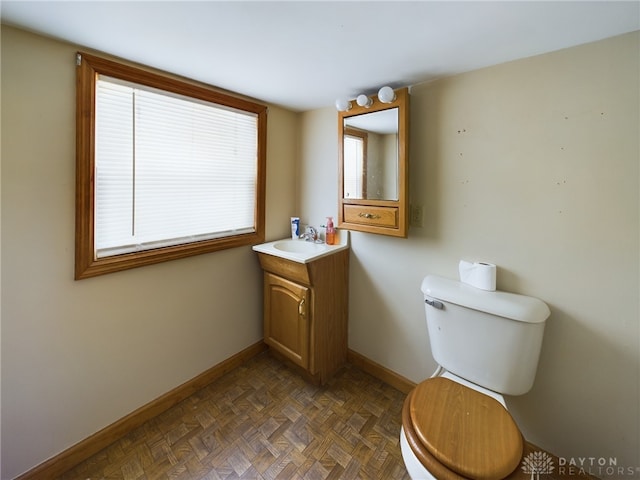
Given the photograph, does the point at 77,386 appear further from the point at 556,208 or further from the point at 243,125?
the point at 556,208

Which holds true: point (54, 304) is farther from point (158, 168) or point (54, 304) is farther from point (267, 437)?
point (267, 437)

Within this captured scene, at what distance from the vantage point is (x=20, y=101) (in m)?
1.13

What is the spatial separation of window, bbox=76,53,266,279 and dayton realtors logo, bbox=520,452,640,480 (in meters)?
2.01

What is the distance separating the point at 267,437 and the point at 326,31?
1.95 metres

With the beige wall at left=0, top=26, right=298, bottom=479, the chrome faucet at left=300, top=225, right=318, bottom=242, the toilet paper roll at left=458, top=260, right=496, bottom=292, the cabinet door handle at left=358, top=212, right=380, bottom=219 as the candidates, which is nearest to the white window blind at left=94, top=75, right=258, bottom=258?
the beige wall at left=0, top=26, right=298, bottom=479

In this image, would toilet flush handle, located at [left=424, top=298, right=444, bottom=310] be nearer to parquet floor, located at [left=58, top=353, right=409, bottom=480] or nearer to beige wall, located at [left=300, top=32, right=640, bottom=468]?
beige wall, located at [left=300, top=32, right=640, bottom=468]

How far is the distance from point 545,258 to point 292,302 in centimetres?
141

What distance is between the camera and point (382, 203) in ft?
5.51

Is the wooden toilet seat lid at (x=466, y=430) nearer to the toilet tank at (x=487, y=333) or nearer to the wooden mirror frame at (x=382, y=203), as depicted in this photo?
the toilet tank at (x=487, y=333)

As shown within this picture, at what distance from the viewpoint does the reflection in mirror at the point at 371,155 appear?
64.9 inches

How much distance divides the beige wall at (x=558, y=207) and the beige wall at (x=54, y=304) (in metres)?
1.63

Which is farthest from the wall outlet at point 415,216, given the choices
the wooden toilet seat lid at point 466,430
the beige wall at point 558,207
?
the wooden toilet seat lid at point 466,430

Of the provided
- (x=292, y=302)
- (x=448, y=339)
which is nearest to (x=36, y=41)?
(x=292, y=302)

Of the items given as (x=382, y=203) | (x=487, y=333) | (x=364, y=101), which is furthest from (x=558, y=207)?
(x=364, y=101)
